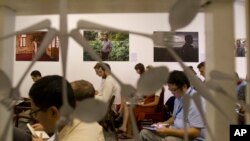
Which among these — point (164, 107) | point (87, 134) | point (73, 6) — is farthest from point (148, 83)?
point (164, 107)

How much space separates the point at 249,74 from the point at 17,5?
0.41 metres

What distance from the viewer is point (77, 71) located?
202 inches

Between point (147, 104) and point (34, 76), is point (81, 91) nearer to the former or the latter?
point (147, 104)

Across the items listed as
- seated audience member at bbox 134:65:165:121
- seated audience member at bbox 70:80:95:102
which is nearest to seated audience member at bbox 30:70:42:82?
seated audience member at bbox 70:80:95:102

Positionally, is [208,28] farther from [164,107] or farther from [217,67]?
[164,107]

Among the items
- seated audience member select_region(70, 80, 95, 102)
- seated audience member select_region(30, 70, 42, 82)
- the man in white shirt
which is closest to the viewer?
the man in white shirt

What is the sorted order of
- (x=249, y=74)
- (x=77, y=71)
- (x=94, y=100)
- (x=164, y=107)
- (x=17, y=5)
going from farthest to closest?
(x=77, y=71) → (x=164, y=107) → (x=17, y=5) → (x=249, y=74) → (x=94, y=100)

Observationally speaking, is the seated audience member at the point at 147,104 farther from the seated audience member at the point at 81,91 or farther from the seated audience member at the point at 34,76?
the seated audience member at the point at 34,76

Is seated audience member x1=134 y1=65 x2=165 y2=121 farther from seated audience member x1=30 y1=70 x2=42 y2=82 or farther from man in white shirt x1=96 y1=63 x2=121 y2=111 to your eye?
seated audience member x1=30 y1=70 x2=42 y2=82

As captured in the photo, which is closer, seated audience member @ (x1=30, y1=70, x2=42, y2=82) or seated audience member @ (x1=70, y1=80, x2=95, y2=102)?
seated audience member @ (x1=70, y1=80, x2=95, y2=102)

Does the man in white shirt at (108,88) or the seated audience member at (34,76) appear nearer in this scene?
the man in white shirt at (108,88)

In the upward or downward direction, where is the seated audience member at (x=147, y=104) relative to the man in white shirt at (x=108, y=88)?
downward

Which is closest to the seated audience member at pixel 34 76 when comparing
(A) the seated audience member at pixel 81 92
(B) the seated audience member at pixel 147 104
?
(A) the seated audience member at pixel 81 92

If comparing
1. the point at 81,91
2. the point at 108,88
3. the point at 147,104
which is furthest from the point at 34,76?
the point at 108,88
